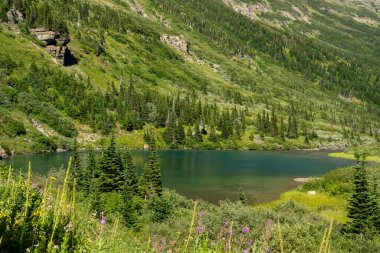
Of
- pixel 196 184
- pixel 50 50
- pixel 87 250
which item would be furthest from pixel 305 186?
pixel 50 50

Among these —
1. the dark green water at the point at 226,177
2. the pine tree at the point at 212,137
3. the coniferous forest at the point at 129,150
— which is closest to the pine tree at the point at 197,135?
the coniferous forest at the point at 129,150

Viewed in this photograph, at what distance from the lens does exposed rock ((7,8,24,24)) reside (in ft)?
570

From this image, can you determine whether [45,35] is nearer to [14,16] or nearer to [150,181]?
[14,16]

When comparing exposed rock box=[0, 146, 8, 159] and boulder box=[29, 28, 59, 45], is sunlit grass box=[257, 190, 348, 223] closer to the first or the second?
exposed rock box=[0, 146, 8, 159]

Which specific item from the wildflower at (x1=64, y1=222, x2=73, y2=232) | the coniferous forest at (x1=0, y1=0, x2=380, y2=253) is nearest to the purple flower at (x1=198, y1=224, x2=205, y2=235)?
the coniferous forest at (x1=0, y1=0, x2=380, y2=253)

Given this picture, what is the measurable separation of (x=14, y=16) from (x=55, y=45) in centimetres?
2570

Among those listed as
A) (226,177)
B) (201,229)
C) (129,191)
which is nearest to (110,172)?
(129,191)

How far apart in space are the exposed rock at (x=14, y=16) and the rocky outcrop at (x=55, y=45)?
8.81 meters

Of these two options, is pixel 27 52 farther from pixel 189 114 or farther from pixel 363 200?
pixel 363 200

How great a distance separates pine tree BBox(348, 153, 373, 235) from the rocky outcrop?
16401cm

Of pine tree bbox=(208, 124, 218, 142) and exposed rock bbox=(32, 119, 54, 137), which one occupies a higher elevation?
exposed rock bbox=(32, 119, 54, 137)

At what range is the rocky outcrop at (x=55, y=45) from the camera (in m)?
172

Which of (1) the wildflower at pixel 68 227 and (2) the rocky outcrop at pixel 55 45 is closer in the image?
(1) the wildflower at pixel 68 227

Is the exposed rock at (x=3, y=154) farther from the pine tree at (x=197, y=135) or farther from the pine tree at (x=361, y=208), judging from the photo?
the pine tree at (x=197, y=135)
